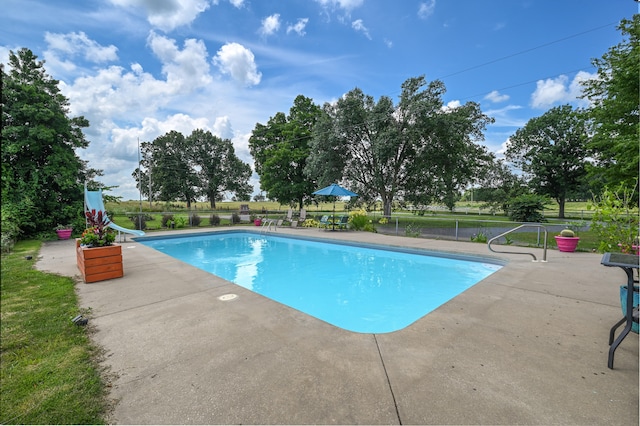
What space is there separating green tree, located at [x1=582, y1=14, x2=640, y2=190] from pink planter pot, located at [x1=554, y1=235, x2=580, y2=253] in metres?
4.94

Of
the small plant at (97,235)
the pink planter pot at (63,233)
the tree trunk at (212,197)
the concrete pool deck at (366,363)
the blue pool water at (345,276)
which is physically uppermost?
the tree trunk at (212,197)

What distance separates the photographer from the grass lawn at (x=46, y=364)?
1.61m

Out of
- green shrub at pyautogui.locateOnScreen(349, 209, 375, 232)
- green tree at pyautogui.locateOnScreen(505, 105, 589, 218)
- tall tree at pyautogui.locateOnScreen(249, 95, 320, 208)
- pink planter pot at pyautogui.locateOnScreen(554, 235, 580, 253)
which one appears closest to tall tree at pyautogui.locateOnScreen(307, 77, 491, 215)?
green shrub at pyautogui.locateOnScreen(349, 209, 375, 232)

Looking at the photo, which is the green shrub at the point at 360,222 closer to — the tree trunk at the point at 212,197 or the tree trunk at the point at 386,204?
the tree trunk at the point at 386,204

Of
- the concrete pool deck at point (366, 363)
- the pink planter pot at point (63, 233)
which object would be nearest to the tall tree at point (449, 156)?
the concrete pool deck at point (366, 363)

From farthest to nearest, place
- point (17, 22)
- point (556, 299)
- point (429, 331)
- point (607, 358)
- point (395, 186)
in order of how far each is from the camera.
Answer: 1. point (395, 186)
2. point (17, 22)
3. point (556, 299)
4. point (429, 331)
5. point (607, 358)

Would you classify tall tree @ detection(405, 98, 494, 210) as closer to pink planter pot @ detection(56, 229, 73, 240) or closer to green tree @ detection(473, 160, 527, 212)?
green tree @ detection(473, 160, 527, 212)

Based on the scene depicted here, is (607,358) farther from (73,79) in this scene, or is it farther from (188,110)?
(188,110)

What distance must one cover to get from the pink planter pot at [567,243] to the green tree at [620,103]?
16.2ft

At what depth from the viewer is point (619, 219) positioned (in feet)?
12.4

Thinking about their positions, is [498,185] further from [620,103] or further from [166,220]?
[166,220]

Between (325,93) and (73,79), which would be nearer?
(73,79)

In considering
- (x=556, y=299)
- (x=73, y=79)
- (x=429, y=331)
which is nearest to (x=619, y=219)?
(x=556, y=299)

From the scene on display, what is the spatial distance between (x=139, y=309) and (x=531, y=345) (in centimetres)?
425
